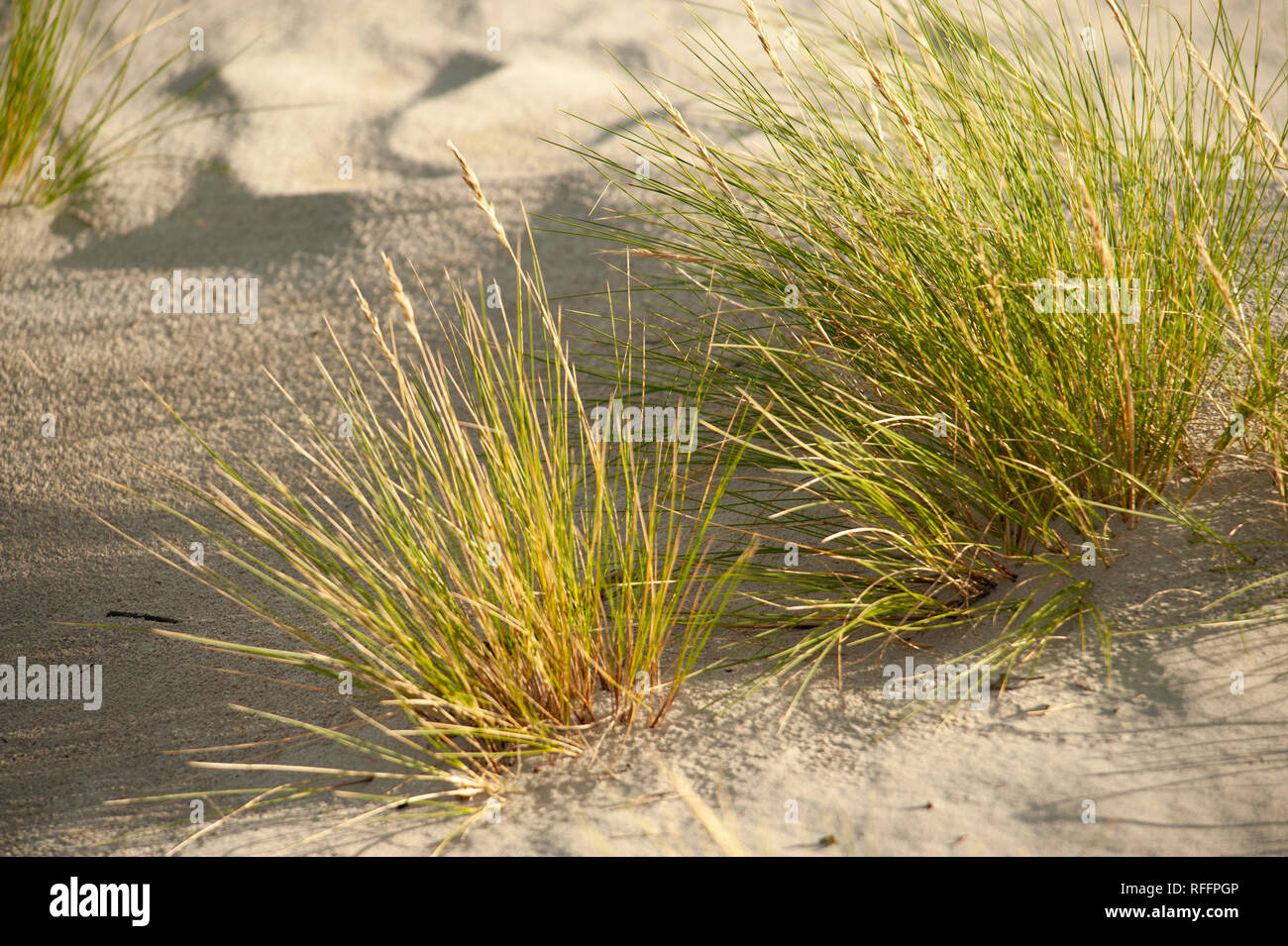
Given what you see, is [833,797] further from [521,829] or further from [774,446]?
[774,446]

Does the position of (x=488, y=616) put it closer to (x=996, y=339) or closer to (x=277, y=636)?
(x=277, y=636)

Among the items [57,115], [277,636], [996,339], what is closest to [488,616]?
[277,636]

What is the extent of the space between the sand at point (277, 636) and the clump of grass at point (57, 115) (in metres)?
0.12

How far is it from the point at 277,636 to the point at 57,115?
2.75 m

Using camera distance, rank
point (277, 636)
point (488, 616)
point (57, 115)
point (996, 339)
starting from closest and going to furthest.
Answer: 1. point (488, 616)
2. point (996, 339)
3. point (277, 636)
4. point (57, 115)

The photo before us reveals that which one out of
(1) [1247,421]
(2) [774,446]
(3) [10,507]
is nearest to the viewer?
(1) [1247,421]

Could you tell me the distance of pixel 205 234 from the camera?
3.30 metres

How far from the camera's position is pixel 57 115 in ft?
12.1

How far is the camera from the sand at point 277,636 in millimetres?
1318

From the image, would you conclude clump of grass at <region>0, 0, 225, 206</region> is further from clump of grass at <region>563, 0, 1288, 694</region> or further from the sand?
clump of grass at <region>563, 0, 1288, 694</region>

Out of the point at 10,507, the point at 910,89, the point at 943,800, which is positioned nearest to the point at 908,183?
the point at 910,89

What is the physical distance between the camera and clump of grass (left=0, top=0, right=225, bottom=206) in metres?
3.19

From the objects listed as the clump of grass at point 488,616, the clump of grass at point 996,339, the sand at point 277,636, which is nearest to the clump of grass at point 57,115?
the sand at point 277,636
